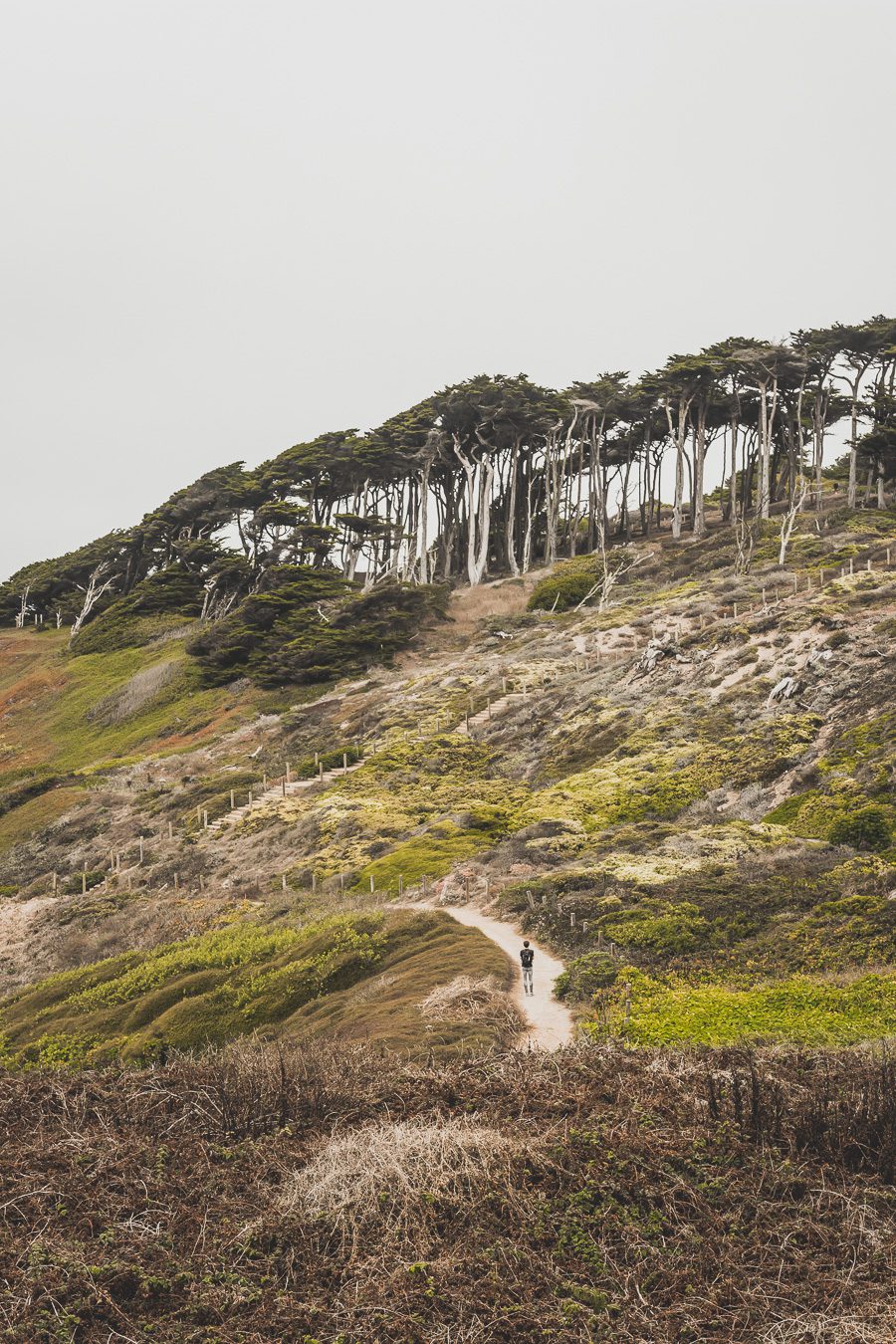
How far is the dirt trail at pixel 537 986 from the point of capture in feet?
43.9

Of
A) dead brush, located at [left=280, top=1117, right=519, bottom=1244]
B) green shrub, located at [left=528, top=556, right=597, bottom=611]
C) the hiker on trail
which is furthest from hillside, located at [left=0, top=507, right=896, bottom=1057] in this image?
dead brush, located at [left=280, top=1117, right=519, bottom=1244]

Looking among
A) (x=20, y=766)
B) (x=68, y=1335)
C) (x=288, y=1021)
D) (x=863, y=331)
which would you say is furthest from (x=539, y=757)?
(x=863, y=331)

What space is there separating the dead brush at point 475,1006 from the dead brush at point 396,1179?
4290mm

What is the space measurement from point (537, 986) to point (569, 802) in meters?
11.6

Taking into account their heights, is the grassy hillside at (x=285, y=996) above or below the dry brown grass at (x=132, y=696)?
below

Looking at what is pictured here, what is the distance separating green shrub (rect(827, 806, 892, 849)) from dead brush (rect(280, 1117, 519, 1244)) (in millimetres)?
12411

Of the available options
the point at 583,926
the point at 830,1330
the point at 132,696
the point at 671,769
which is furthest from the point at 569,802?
the point at 132,696

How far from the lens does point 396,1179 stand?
26.2 ft

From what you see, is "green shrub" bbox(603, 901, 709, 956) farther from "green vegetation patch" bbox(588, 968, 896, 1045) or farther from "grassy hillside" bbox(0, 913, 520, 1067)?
"grassy hillside" bbox(0, 913, 520, 1067)

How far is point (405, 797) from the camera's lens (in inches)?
1264

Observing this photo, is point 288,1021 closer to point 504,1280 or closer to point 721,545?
point 504,1280

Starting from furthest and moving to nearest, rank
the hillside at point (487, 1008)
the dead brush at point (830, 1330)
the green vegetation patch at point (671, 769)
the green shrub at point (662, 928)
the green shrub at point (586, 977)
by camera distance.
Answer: the green vegetation patch at point (671, 769), the green shrub at point (662, 928), the green shrub at point (586, 977), the hillside at point (487, 1008), the dead brush at point (830, 1330)

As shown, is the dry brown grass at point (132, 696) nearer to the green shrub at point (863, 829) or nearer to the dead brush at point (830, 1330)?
the green shrub at point (863, 829)

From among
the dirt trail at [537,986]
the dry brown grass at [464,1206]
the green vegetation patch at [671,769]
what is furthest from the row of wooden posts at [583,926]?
the dry brown grass at [464,1206]
